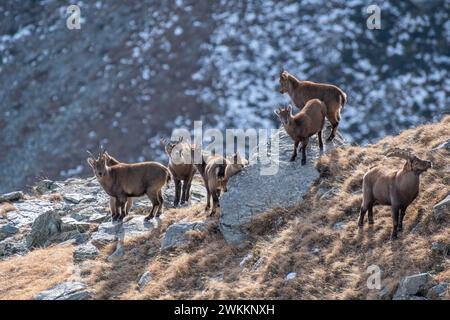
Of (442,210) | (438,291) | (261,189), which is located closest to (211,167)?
(261,189)

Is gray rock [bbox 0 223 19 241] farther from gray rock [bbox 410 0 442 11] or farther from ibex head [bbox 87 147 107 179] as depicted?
gray rock [bbox 410 0 442 11]

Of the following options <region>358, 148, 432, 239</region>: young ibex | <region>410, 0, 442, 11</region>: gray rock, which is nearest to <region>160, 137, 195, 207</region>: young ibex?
<region>358, 148, 432, 239</region>: young ibex

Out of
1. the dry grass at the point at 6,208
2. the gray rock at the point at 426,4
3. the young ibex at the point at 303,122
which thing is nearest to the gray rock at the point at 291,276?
the young ibex at the point at 303,122

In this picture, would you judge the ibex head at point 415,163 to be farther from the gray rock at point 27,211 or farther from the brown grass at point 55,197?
the brown grass at point 55,197

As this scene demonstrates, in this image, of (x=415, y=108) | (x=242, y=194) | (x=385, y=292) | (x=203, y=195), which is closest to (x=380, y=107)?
(x=415, y=108)

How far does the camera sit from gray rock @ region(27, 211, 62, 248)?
20000 millimetres

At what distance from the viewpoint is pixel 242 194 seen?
1694 centimetres

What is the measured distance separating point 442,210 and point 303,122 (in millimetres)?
4022

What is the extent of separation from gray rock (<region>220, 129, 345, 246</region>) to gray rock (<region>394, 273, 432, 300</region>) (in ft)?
13.0

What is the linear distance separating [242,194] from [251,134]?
31283mm

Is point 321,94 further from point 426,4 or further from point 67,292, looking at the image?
point 426,4

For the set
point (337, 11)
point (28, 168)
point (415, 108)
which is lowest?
point (28, 168)

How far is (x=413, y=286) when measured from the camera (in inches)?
497
